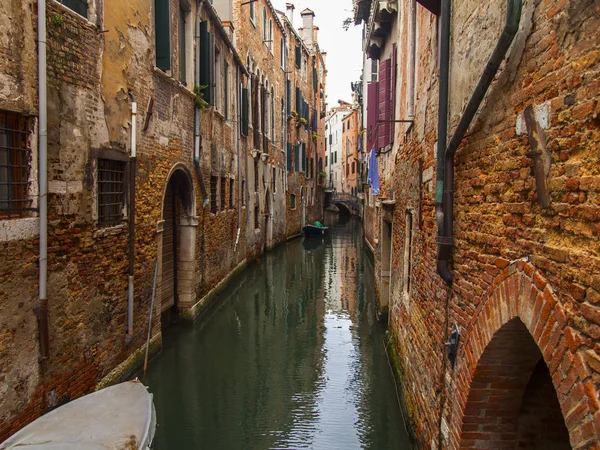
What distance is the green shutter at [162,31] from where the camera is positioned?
7843 millimetres

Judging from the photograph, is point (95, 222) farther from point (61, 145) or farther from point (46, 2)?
point (46, 2)

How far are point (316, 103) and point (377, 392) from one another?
Answer: 29122 mm

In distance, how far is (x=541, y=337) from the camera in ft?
7.24

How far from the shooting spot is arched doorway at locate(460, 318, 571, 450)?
3.11 m

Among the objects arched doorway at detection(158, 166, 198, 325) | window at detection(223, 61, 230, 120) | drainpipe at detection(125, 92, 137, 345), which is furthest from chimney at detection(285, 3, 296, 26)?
drainpipe at detection(125, 92, 137, 345)

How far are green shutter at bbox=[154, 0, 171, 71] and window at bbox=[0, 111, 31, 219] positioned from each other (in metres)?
3.76

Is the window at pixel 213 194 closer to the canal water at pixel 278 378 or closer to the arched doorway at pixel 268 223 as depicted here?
the canal water at pixel 278 378

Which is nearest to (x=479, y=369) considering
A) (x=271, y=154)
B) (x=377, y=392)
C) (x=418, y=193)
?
(x=418, y=193)

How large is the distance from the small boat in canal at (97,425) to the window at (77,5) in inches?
164

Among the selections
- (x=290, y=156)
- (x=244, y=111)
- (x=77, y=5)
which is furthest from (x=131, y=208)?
(x=290, y=156)

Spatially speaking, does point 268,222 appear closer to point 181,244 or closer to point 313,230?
point 313,230

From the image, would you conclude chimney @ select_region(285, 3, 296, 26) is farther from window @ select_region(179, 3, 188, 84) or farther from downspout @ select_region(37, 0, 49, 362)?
downspout @ select_region(37, 0, 49, 362)

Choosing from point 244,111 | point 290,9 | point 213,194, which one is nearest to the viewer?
point 213,194

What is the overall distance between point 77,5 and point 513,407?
594cm
